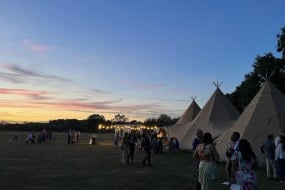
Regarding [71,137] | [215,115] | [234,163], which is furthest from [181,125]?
[234,163]

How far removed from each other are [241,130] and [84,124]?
474 ft

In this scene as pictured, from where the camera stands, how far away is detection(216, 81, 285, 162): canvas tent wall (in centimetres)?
2697

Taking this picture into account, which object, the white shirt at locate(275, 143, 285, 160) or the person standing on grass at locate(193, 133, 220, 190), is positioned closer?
the person standing on grass at locate(193, 133, 220, 190)

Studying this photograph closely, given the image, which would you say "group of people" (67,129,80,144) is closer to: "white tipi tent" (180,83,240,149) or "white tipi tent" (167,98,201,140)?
"white tipi tent" (167,98,201,140)

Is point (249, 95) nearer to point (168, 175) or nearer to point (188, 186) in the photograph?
point (168, 175)

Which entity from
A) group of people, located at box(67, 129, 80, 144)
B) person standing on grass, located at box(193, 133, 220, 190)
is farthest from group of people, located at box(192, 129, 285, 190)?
group of people, located at box(67, 129, 80, 144)

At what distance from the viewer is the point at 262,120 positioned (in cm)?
2752

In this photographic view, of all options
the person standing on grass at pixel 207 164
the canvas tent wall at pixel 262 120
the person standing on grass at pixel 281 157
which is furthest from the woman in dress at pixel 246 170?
the canvas tent wall at pixel 262 120

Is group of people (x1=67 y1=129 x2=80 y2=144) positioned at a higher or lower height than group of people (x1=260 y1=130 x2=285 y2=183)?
higher

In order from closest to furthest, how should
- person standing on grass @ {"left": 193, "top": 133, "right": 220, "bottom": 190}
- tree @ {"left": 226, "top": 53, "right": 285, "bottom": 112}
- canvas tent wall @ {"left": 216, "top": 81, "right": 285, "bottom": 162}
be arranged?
person standing on grass @ {"left": 193, "top": 133, "right": 220, "bottom": 190} → canvas tent wall @ {"left": 216, "top": 81, "right": 285, "bottom": 162} → tree @ {"left": 226, "top": 53, "right": 285, "bottom": 112}

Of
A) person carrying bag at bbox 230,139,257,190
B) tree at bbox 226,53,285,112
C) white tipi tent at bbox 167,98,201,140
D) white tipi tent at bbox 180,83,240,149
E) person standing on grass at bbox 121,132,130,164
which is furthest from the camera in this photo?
tree at bbox 226,53,285,112

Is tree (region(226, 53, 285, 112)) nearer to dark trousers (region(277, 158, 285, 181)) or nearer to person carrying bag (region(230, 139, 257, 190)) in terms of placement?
dark trousers (region(277, 158, 285, 181))

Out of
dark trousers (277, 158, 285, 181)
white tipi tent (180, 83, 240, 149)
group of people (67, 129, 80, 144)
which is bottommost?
dark trousers (277, 158, 285, 181)

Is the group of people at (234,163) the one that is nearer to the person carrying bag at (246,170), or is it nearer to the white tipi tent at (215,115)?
the person carrying bag at (246,170)
